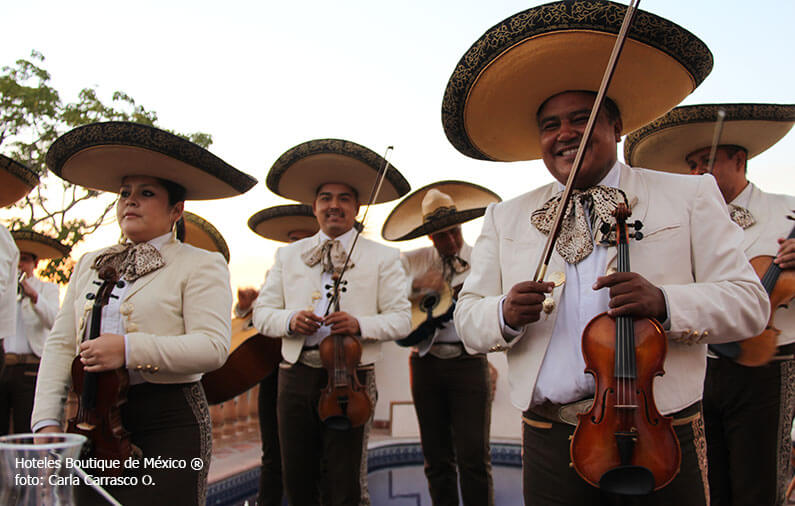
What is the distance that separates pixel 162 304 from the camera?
2277mm

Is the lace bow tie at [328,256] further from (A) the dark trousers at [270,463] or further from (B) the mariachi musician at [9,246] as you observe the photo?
(B) the mariachi musician at [9,246]

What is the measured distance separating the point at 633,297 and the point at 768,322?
1465 mm

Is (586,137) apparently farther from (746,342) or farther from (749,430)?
(749,430)

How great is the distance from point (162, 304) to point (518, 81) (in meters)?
1.62

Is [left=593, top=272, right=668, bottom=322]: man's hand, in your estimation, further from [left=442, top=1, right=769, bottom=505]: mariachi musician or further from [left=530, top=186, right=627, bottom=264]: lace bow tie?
[left=530, top=186, right=627, bottom=264]: lace bow tie

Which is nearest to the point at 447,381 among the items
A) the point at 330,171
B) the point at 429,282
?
the point at 429,282

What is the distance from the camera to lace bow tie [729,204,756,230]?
107 inches

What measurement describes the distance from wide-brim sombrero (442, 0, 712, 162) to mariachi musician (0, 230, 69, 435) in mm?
4562

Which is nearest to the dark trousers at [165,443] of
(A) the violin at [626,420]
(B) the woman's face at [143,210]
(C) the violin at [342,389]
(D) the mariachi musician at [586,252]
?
(B) the woman's face at [143,210]

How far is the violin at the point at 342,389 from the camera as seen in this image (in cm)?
295

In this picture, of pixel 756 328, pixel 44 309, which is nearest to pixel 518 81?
pixel 756 328

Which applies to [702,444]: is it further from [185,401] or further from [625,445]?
[185,401]

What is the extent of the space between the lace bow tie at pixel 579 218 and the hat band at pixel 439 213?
7.56ft

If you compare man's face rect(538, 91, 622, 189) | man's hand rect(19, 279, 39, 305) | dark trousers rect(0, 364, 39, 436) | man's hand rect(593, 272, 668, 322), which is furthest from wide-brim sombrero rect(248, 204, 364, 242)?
man's hand rect(593, 272, 668, 322)
